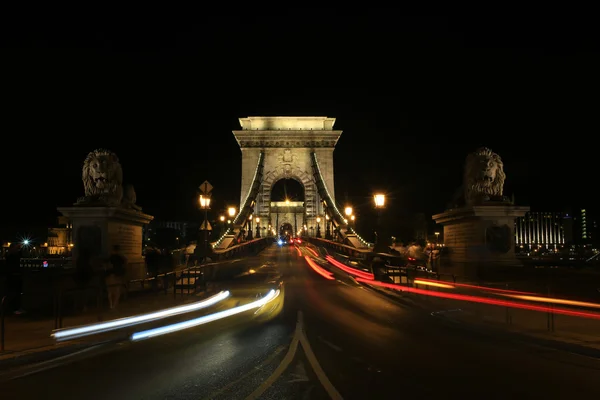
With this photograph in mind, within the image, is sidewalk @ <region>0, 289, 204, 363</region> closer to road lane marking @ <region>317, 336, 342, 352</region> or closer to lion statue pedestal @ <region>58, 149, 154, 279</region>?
lion statue pedestal @ <region>58, 149, 154, 279</region>

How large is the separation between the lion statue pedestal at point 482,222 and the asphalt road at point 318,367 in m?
10.6

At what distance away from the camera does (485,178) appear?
941 inches

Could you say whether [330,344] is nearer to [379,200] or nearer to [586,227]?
[379,200]

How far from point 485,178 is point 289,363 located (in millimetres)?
17198

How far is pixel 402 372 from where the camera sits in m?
8.19

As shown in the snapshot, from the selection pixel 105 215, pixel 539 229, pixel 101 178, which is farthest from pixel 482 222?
pixel 539 229

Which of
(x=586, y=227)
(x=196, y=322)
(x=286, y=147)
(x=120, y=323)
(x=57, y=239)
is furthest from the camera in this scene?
(x=286, y=147)

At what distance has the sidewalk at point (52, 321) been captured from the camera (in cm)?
966

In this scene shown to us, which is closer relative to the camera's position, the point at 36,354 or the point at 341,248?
the point at 36,354

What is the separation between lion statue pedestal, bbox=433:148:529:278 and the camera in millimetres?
22891

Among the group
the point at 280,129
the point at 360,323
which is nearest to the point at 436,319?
the point at 360,323

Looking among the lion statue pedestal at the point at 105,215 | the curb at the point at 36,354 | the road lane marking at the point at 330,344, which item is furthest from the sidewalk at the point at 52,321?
the road lane marking at the point at 330,344

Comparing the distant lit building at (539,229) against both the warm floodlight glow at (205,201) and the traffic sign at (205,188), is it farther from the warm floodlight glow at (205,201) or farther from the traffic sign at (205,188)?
the traffic sign at (205,188)

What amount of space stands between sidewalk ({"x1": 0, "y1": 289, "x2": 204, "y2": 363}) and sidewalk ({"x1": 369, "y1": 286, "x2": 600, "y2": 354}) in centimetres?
730
